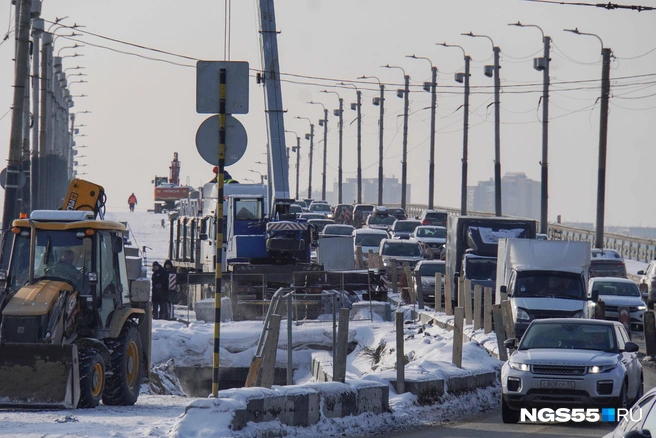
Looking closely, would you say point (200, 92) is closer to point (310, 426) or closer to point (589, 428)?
point (310, 426)

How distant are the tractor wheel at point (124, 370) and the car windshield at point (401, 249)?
29.9m

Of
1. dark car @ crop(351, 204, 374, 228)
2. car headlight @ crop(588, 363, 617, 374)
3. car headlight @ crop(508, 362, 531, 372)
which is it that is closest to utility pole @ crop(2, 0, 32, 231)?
car headlight @ crop(508, 362, 531, 372)

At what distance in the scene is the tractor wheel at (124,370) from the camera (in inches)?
645

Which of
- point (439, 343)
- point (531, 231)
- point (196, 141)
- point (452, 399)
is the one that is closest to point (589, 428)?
point (452, 399)

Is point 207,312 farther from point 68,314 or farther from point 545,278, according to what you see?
point 68,314

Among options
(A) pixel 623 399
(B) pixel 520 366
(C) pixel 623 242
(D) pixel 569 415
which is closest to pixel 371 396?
(B) pixel 520 366

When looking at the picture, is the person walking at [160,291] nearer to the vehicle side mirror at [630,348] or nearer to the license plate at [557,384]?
the vehicle side mirror at [630,348]

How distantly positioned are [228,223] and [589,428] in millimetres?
23761

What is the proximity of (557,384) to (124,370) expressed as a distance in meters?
5.71

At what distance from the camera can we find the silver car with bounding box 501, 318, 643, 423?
1545 cm

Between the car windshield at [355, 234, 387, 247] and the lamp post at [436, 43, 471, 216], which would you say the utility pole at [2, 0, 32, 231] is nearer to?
the car windshield at [355, 234, 387, 247]

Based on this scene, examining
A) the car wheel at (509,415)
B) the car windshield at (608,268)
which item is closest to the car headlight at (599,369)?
the car wheel at (509,415)

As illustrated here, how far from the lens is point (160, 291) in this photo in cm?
3195

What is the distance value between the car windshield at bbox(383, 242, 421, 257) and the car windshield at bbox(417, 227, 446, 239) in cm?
814
